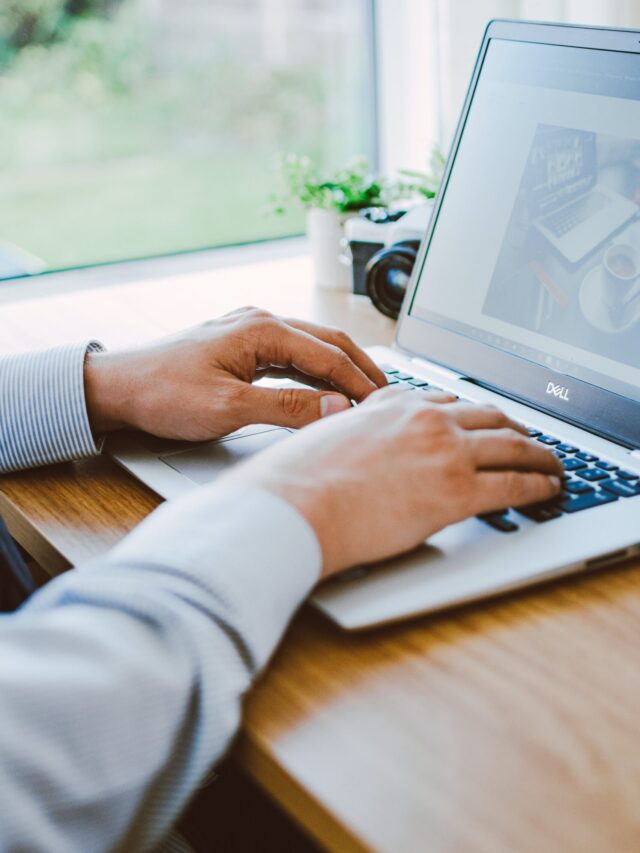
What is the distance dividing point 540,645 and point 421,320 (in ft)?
1.69

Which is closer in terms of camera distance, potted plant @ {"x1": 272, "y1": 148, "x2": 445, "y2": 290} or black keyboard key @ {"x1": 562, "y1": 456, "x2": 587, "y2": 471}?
black keyboard key @ {"x1": 562, "y1": 456, "x2": 587, "y2": 471}

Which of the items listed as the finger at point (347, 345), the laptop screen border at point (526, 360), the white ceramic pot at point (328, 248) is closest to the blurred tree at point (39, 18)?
the white ceramic pot at point (328, 248)

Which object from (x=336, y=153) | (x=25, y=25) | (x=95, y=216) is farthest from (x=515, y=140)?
(x=95, y=216)

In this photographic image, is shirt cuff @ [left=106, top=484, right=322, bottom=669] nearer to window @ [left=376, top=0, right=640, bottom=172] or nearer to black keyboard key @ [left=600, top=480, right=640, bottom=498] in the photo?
black keyboard key @ [left=600, top=480, right=640, bottom=498]

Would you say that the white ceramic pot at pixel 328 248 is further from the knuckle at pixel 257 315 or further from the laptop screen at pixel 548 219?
the knuckle at pixel 257 315

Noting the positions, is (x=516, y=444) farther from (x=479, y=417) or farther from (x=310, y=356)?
(x=310, y=356)

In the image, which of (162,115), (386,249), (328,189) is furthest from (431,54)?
(162,115)

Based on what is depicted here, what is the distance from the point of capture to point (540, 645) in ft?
1.66

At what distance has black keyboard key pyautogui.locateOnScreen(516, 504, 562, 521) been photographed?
1.96 feet

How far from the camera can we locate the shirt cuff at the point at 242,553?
47cm

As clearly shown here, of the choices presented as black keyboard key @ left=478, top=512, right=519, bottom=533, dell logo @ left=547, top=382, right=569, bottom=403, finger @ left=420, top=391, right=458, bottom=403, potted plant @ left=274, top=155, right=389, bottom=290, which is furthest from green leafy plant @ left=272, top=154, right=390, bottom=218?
black keyboard key @ left=478, top=512, right=519, bottom=533

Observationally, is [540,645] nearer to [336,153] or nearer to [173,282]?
[173,282]

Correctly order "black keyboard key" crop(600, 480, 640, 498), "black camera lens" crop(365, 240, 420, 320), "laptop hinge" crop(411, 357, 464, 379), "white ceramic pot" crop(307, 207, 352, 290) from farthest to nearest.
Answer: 1. "white ceramic pot" crop(307, 207, 352, 290)
2. "black camera lens" crop(365, 240, 420, 320)
3. "laptop hinge" crop(411, 357, 464, 379)
4. "black keyboard key" crop(600, 480, 640, 498)

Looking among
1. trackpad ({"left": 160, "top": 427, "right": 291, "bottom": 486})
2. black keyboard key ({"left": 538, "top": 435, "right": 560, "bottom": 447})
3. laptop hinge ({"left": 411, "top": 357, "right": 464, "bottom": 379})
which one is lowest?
laptop hinge ({"left": 411, "top": 357, "right": 464, "bottom": 379})
